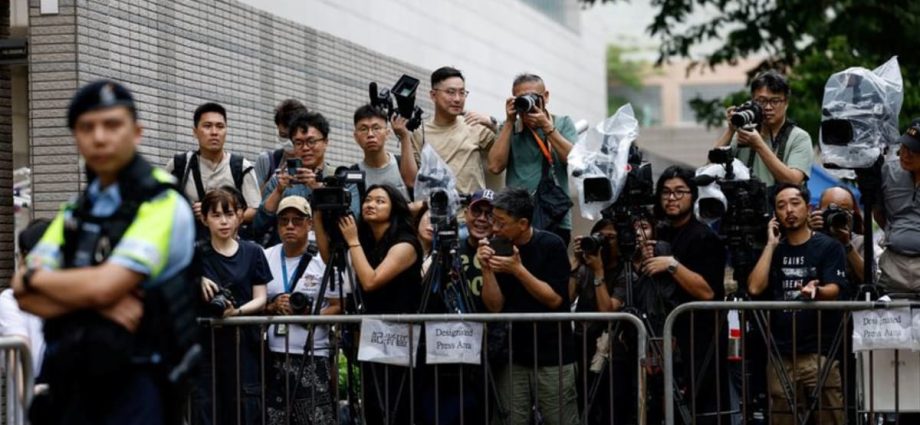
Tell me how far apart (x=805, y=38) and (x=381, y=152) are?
1658cm

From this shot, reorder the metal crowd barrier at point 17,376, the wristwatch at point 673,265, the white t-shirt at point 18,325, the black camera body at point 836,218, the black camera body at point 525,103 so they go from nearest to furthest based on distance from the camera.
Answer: the metal crowd barrier at point 17,376
the white t-shirt at point 18,325
the wristwatch at point 673,265
the black camera body at point 836,218
the black camera body at point 525,103

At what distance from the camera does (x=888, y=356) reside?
1028 cm

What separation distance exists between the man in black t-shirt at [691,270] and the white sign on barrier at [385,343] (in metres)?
1.62

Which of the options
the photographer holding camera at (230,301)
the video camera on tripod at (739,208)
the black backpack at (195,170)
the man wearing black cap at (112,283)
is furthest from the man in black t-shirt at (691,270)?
the man wearing black cap at (112,283)

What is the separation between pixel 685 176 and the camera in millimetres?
11055

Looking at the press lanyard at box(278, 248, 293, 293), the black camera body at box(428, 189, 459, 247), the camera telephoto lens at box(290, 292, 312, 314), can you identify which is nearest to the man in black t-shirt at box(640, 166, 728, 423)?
the black camera body at box(428, 189, 459, 247)

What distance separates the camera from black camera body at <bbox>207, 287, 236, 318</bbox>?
33.1ft

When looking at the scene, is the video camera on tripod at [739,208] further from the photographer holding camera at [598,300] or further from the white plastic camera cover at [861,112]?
the photographer holding camera at [598,300]

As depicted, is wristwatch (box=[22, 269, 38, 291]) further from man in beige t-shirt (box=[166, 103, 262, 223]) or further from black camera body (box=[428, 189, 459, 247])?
man in beige t-shirt (box=[166, 103, 262, 223])

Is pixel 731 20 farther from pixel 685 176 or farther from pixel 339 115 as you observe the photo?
pixel 685 176

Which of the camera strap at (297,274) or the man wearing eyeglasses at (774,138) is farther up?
the man wearing eyeglasses at (774,138)

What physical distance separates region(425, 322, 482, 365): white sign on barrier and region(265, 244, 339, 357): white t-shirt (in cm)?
67

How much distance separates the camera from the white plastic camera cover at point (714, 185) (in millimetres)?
10881

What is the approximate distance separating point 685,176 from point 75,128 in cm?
536
